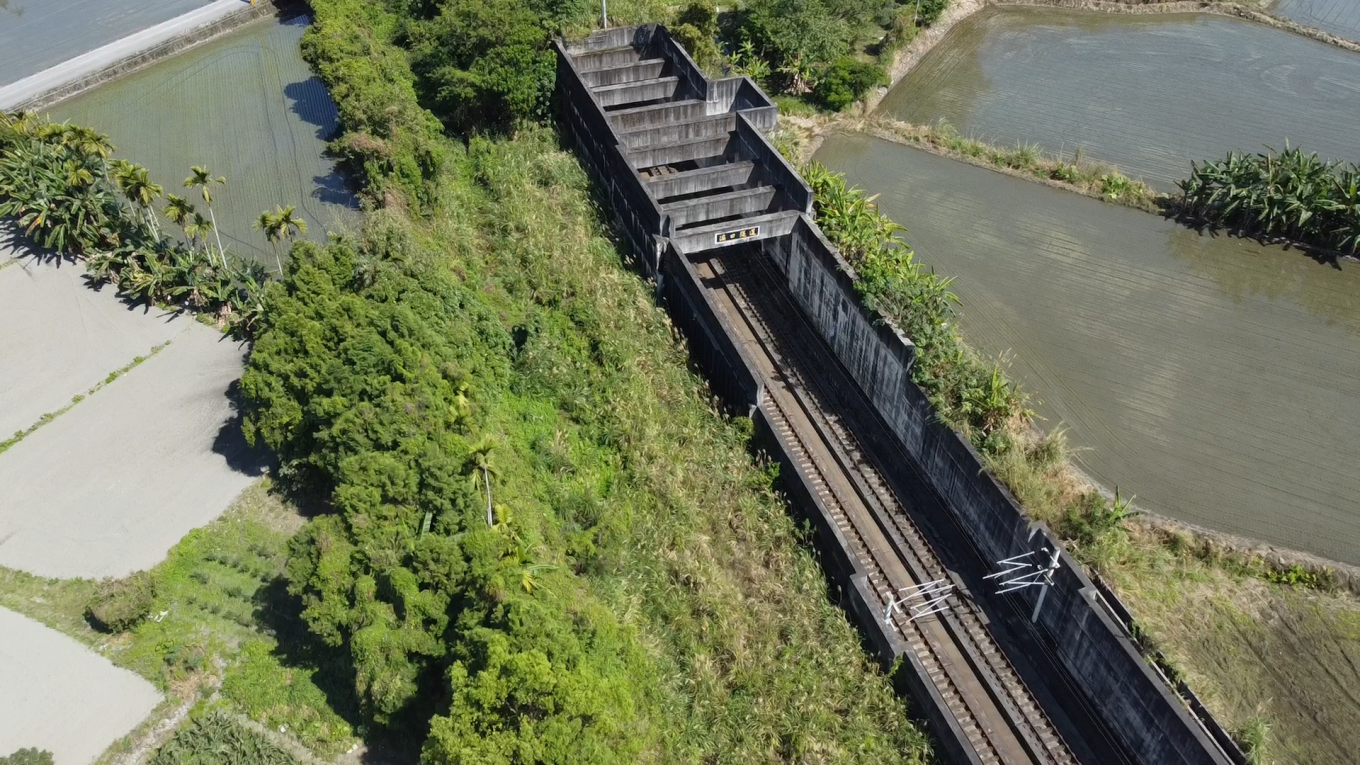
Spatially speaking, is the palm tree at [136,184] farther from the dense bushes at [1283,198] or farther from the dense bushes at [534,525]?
the dense bushes at [1283,198]

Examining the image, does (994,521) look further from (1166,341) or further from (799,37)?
(799,37)

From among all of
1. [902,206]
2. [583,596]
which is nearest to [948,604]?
[583,596]

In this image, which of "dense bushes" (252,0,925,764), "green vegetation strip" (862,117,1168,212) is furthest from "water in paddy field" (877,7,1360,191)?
"dense bushes" (252,0,925,764)

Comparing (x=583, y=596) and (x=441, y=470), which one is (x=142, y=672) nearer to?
(x=441, y=470)

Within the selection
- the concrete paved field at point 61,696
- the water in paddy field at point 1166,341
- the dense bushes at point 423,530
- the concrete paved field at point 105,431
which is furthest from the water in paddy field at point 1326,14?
the concrete paved field at point 61,696

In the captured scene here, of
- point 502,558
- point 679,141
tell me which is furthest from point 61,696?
point 679,141
